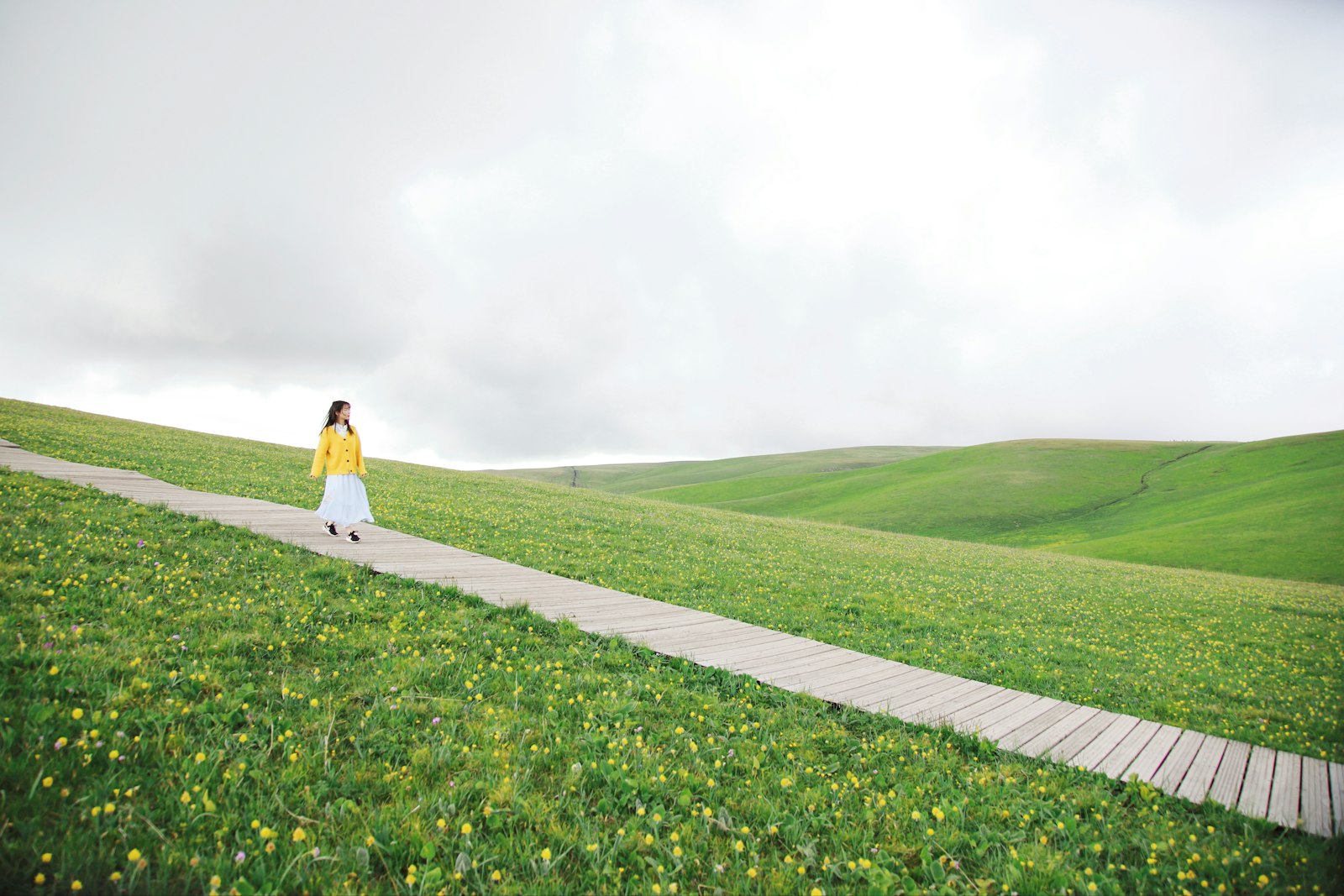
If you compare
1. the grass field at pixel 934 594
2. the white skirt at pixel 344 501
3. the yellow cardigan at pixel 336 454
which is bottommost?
the grass field at pixel 934 594

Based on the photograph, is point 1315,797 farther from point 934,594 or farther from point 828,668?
point 934,594

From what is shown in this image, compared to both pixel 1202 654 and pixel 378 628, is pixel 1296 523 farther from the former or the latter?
pixel 378 628

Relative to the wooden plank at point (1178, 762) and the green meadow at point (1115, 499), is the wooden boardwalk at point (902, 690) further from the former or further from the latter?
the green meadow at point (1115, 499)

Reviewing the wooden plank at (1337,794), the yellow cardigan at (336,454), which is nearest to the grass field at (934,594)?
the wooden plank at (1337,794)

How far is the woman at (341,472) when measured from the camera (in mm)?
15422

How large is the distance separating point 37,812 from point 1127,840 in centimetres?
914

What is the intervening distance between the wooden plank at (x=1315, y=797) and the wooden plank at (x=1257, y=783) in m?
0.28

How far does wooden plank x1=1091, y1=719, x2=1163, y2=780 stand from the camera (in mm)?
7270

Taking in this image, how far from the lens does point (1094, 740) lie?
8102 mm

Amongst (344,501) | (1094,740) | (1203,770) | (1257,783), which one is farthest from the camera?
(344,501)

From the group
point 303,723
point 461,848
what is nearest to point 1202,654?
point 461,848

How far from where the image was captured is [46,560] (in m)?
9.66

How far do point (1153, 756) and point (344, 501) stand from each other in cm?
1654

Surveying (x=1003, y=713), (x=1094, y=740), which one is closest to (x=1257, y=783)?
(x=1094, y=740)
